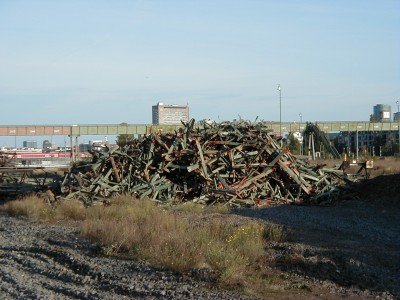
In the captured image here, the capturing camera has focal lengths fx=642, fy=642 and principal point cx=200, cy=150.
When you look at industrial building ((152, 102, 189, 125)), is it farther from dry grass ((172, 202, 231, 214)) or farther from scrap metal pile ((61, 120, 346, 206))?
dry grass ((172, 202, 231, 214))

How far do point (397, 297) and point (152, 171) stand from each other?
1777cm

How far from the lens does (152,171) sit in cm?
2688

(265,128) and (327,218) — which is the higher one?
(265,128)

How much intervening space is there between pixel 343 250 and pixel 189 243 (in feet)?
10.8

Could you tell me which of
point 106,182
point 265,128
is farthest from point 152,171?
point 265,128

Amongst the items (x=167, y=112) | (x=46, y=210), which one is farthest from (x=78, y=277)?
(x=167, y=112)

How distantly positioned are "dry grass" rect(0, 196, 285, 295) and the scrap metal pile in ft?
18.1

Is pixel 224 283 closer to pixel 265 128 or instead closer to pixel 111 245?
pixel 111 245

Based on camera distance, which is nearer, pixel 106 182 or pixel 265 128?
pixel 106 182

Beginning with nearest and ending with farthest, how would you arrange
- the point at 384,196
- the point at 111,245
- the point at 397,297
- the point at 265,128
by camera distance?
the point at 397,297, the point at 111,245, the point at 384,196, the point at 265,128

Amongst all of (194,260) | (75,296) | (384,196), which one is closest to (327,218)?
(384,196)

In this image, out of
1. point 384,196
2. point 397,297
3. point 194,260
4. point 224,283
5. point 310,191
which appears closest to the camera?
point 397,297

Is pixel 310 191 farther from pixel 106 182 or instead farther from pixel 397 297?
pixel 397 297

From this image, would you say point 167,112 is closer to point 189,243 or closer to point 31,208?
point 31,208
